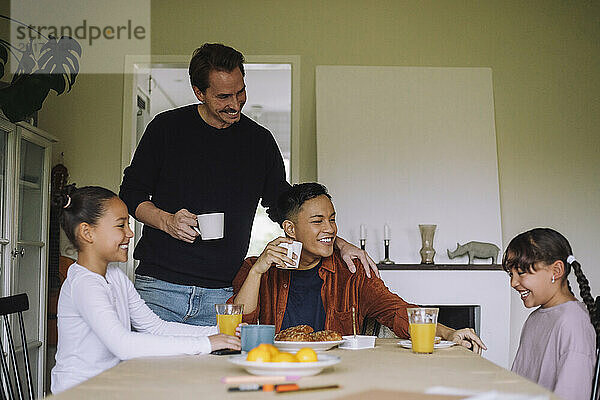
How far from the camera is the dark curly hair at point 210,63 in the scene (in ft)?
8.79

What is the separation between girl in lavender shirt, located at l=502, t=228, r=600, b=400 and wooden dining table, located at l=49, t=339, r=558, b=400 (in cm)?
40

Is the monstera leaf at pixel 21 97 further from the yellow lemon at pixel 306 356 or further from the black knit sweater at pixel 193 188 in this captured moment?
the yellow lemon at pixel 306 356

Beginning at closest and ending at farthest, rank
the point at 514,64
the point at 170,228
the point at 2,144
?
the point at 170,228
the point at 2,144
the point at 514,64

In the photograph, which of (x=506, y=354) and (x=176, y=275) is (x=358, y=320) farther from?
(x=506, y=354)

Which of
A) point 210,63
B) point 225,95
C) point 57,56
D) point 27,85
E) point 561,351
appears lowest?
point 561,351

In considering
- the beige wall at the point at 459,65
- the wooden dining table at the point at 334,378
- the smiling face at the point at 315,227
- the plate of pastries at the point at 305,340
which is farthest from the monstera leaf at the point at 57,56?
the wooden dining table at the point at 334,378

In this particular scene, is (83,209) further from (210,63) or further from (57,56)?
(57,56)

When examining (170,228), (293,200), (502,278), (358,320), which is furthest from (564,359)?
(502,278)

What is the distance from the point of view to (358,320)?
264 centimetres

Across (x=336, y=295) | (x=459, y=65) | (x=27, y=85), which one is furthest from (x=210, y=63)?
(x=459, y=65)

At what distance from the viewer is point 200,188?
8.85 ft

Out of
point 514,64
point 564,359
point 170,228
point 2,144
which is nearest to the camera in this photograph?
point 564,359

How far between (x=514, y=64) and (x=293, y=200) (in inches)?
99.3

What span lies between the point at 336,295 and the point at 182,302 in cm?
55
